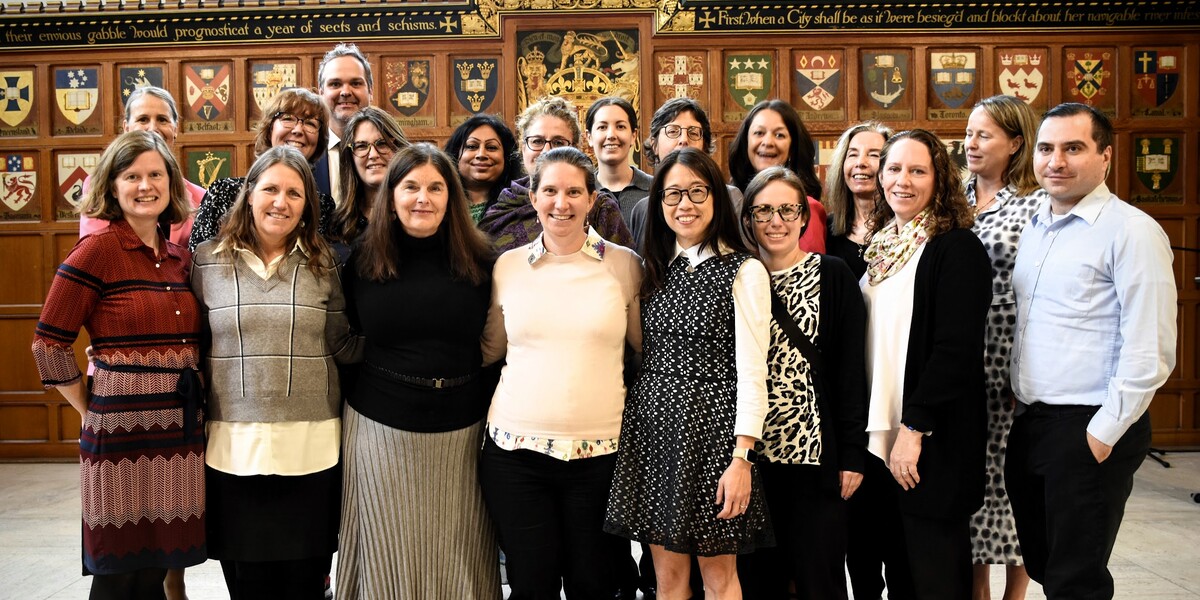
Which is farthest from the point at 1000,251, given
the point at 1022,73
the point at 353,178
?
the point at 1022,73

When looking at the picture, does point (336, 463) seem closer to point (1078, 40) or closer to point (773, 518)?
point (773, 518)

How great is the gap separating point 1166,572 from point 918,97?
3.86 meters

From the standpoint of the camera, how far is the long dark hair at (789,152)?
365cm

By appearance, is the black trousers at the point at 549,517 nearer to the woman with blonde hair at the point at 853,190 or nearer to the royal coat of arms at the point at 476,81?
the woman with blonde hair at the point at 853,190

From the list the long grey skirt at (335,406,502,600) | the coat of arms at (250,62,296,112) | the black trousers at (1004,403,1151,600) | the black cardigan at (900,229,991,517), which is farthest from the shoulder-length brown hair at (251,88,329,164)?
the coat of arms at (250,62,296,112)

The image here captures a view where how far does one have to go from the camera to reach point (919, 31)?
22.0 ft

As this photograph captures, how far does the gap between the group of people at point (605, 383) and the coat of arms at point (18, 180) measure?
513 cm

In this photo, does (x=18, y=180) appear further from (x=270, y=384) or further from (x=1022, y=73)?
(x=1022, y=73)

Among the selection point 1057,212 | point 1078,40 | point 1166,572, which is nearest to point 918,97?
point 1078,40

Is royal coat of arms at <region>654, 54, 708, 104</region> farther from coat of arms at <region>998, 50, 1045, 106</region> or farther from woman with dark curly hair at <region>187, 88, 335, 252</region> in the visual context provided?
woman with dark curly hair at <region>187, 88, 335, 252</region>

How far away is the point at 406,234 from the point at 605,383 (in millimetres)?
815

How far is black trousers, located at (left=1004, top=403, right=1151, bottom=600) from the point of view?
2512mm

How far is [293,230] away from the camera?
9.17 ft

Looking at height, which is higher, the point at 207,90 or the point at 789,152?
the point at 207,90
